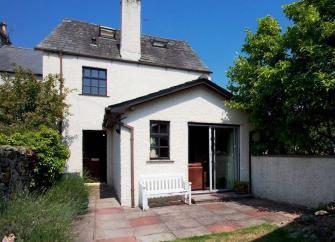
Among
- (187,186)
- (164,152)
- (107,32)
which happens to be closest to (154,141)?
(164,152)

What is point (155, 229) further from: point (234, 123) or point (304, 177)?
point (234, 123)

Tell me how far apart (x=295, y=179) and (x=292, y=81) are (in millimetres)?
3346

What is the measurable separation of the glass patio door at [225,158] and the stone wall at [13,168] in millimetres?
7219

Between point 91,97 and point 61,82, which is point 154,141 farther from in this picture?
point 61,82

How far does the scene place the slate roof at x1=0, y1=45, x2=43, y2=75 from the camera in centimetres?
1785

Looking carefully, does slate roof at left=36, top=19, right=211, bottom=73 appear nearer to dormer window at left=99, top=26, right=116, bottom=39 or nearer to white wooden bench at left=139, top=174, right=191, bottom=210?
dormer window at left=99, top=26, right=116, bottom=39

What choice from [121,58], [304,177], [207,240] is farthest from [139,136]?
[121,58]

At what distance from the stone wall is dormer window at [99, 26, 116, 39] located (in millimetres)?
11367

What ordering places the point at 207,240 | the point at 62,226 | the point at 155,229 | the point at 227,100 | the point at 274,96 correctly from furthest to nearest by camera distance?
the point at 227,100, the point at 274,96, the point at 155,229, the point at 207,240, the point at 62,226

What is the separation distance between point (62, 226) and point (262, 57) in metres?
9.16

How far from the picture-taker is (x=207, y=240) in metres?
6.39

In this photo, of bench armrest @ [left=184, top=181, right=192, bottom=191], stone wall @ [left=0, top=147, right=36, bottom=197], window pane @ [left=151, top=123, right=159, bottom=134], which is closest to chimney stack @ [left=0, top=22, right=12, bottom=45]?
window pane @ [left=151, top=123, right=159, bottom=134]

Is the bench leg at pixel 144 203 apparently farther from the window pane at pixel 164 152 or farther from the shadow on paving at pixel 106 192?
the shadow on paving at pixel 106 192

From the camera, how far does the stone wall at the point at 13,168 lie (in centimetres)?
621
